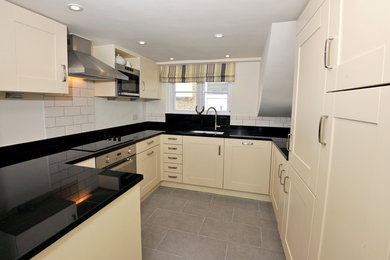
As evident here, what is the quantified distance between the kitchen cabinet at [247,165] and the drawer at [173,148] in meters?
0.73

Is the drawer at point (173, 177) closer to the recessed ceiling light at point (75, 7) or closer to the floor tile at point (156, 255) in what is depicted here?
the floor tile at point (156, 255)

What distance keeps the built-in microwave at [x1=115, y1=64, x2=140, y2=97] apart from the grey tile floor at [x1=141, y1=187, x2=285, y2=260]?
153 cm

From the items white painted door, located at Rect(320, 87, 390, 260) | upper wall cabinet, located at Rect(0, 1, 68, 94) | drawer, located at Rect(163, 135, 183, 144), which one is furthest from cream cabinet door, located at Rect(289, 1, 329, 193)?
upper wall cabinet, located at Rect(0, 1, 68, 94)

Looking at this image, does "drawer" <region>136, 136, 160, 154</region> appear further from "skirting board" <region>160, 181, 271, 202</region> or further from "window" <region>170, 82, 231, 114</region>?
"window" <region>170, 82, 231, 114</region>

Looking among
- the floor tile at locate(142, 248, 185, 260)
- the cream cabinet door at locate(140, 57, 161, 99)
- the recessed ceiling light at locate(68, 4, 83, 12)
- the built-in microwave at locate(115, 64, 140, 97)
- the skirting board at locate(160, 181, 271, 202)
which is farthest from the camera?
the cream cabinet door at locate(140, 57, 161, 99)

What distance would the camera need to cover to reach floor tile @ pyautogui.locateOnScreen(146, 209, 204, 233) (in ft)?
7.36

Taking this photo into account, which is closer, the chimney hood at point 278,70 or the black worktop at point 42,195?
the black worktop at point 42,195

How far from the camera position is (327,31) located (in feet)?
3.34

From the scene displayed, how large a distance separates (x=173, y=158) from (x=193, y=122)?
773 mm

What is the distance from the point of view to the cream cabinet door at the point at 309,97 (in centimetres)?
110

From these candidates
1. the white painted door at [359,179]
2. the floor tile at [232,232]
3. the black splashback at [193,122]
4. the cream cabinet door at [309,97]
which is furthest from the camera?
the black splashback at [193,122]

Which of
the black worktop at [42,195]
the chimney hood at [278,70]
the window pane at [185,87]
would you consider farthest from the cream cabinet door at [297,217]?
the window pane at [185,87]

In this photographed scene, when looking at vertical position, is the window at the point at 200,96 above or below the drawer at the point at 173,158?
above

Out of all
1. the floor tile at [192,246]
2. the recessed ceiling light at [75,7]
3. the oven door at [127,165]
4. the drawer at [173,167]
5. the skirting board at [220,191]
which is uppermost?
the recessed ceiling light at [75,7]
